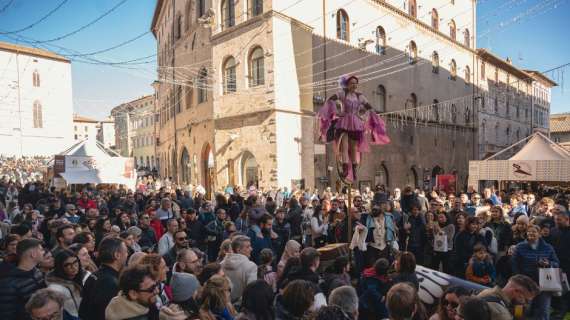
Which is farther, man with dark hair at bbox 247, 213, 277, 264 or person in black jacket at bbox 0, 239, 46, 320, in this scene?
man with dark hair at bbox 247, 213, 277, 264

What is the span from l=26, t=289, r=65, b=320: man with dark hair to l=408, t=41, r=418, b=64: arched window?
2667 cm

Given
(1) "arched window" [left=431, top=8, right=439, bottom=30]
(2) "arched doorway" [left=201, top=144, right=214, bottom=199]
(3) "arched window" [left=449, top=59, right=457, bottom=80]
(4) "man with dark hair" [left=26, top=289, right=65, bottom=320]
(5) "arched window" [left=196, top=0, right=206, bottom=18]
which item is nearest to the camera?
(4) "man with dark hair" [left=26, top=289, right=65, bottom=320]

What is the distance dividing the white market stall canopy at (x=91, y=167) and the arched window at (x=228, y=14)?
8722mm

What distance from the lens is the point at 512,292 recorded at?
3.66m

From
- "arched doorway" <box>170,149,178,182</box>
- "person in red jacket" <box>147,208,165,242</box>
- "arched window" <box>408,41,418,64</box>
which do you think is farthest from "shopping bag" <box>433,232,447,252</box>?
"arched doorway" <box>170,149,178,182</box>

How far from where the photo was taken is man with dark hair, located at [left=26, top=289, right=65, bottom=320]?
8.91 ft

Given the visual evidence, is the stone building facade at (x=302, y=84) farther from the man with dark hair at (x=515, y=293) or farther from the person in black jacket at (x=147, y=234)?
the man with dark hair at (x=515, y=293)

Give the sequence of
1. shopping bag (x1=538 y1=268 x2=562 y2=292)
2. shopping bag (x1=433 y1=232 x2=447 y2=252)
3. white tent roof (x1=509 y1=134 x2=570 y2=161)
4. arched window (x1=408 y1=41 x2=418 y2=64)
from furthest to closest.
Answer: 1. arched window (x1=408 y1=41 x2=418 y2=64)
2. white tent roof (x1=509 y1=134 x2=570 y2=161)
3. shopping bag (x1=433 y1=232 x2=447 y2=252)
4. shopping bag (x1=538 y1=268 x2=562 y2=292)

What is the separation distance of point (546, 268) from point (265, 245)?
4.11m

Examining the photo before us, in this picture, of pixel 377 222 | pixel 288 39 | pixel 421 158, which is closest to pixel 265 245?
pixel 377 222

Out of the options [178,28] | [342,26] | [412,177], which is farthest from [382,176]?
[178,28]

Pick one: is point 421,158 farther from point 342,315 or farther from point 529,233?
point 342,315

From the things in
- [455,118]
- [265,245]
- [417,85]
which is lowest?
[265,245]

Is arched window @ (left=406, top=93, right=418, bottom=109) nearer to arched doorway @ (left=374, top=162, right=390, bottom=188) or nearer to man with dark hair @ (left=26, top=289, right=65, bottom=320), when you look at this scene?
arched doorway @ (left=374, top=162, right=390, bottom=188)
